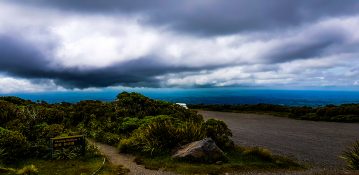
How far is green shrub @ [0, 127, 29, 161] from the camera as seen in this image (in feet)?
45.7

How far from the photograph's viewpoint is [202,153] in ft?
45.2

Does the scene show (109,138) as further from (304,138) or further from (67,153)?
(304,138)

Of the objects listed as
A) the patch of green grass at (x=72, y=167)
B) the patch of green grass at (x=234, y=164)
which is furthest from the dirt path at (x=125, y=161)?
the patch of green grass at (x=72, y=167)

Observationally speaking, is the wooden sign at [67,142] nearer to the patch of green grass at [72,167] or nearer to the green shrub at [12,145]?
the patch of green grass at [72,167]

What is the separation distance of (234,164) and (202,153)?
1322 millimetres

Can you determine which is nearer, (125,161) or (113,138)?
(125,161)

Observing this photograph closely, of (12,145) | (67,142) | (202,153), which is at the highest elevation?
(67,142)

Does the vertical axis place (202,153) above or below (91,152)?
above

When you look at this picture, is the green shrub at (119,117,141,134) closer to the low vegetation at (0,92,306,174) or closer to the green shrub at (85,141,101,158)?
the low vegetation at (0,92,306,174)

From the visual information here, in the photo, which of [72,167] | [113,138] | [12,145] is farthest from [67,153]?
[113,138]

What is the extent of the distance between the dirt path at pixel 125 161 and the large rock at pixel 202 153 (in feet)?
5.42

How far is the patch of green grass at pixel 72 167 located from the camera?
40.5ft

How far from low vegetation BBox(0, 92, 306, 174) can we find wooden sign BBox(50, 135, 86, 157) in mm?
333

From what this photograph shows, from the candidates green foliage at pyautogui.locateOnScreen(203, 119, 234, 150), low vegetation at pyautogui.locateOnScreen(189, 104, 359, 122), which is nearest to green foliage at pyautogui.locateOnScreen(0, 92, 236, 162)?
green foliage at pyautogui.locateOnScreen(203, 119, 234, 150)
